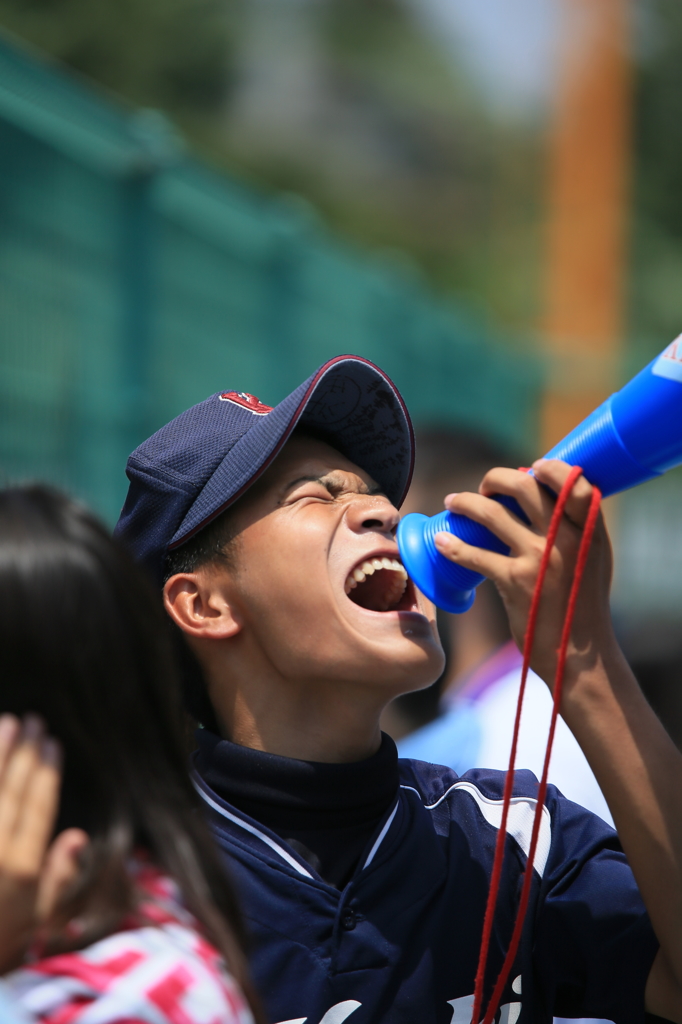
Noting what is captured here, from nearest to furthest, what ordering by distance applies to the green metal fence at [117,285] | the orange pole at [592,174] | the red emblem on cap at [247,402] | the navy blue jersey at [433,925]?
the navy blue jersey at [433,925], the red emblem on cap at [247,402], the green metal fence at [117,285], the orange pole at [592,174]

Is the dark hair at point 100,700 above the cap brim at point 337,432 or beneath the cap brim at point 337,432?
beneath

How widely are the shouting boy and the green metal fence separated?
124 centimetres

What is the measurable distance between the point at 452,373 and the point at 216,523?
7.06 m

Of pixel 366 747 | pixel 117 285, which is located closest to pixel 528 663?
pixel 366 747

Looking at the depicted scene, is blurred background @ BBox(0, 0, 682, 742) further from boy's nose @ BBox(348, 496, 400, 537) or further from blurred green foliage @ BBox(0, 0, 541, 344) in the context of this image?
boy's nose @ BBox(348, 496, 400, 537)

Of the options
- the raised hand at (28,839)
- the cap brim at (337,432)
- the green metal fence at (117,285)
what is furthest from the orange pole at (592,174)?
the raised hand at (28,839)

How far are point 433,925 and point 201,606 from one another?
72cm

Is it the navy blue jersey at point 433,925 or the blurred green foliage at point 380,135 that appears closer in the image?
the navy blue jersey at point 433,925

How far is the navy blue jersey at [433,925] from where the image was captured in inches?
70.9

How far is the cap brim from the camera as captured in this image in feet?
6.81

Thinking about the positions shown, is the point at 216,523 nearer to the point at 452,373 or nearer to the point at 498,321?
the point at 452,373

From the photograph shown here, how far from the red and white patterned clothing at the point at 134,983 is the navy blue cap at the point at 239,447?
3.03 ft

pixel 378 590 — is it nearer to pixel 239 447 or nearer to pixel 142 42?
pixel 239 447

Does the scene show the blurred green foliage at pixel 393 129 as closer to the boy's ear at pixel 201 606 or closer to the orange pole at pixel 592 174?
the orange pole at pixel 592 174
